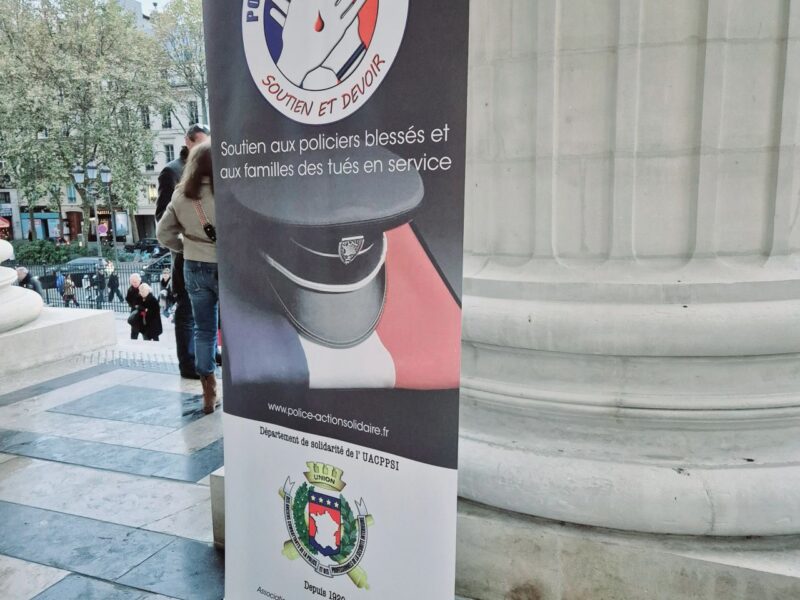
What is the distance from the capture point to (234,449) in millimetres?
2613

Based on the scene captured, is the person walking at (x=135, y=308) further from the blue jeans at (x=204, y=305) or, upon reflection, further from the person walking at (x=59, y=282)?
the person walking at (x=59, y=282)

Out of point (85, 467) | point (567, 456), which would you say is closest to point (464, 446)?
point (567, 456)

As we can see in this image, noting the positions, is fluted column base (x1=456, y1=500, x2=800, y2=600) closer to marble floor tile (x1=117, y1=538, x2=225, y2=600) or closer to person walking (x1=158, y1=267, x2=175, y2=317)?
marble floor tile (x1=117, y1=538, x2=225, y2=600)

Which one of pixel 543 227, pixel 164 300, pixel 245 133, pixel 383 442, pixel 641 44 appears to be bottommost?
pixel 164 300

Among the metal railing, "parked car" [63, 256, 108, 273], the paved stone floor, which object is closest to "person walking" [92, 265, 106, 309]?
the metal railing

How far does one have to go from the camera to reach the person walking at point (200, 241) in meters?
4.80

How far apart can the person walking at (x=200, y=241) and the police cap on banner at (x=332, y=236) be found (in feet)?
8.06

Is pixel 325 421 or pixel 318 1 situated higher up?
pixel 318 1

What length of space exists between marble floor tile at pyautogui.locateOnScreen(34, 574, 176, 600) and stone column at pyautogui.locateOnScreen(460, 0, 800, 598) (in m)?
1.49

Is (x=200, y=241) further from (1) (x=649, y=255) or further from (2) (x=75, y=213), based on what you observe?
(2) (x=75, y=213)

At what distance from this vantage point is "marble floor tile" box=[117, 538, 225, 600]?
300 cm

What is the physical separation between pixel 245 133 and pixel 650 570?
7.09 ft

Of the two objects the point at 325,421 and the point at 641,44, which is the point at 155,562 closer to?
the point at 325,421

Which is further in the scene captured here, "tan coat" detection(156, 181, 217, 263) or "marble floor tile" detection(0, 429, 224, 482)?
"tan coat" detection(156, 181, 217, 263)
